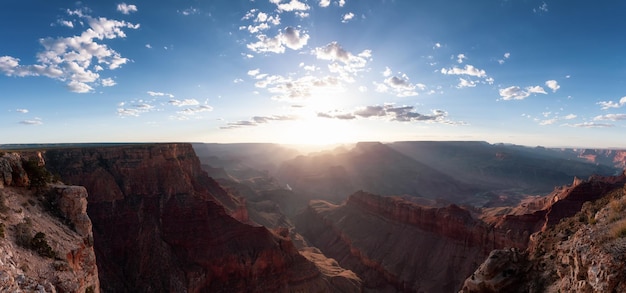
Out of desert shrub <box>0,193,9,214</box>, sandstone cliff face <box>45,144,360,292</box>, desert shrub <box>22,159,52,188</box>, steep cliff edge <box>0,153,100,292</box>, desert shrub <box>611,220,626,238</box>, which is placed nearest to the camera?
desert shrub <box>611,220,626,238</box>

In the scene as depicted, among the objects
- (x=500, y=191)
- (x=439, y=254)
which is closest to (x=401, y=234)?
(x=439, y=254)

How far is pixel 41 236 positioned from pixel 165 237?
3609cm

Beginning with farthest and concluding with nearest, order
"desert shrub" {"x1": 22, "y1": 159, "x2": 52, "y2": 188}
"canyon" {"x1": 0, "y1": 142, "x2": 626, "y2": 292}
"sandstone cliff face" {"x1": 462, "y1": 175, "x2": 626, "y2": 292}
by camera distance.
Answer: "canyon" {"x1": 0, "y1": 142, "x2": 626, "y2": 292}
"desert shrub" {"x1": 22, "y1": 159, "x2": 52, "y2": 188}
"sandstone cliff face" {"x1": 462, "y1": 175, "x2": 626, "y2": 292}

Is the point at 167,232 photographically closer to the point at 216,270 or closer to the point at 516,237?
the point at 216,270

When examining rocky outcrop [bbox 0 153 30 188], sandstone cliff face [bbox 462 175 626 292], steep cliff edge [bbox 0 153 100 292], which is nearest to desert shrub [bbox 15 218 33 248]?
steep cliff edge [bbox 0 153 100 292]

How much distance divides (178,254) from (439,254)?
5128 centimetres

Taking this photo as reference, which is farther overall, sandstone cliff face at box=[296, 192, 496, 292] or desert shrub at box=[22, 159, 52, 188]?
sandstone cliff face at box=[296, 192, 496, 292]

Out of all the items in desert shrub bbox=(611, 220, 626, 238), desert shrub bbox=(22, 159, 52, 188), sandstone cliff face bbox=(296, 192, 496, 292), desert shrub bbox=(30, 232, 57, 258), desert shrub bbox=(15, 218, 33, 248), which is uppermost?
desert shrub bbox=(22, 159, 52, 188)

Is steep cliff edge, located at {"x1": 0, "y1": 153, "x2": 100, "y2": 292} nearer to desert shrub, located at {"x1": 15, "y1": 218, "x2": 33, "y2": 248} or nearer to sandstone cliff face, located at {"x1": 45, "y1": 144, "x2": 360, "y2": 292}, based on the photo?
desert shrub, located at {"x1": 15, "y1": 218, "x2": 33, "y2": 248}

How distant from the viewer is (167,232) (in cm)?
5241

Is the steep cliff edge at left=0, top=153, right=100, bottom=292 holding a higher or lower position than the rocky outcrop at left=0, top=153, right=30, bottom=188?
lower

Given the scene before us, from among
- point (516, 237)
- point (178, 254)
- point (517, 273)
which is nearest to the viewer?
point (517, 273)

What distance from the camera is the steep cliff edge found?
14.7 metres

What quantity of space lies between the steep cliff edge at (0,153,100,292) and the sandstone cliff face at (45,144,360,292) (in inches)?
1017
